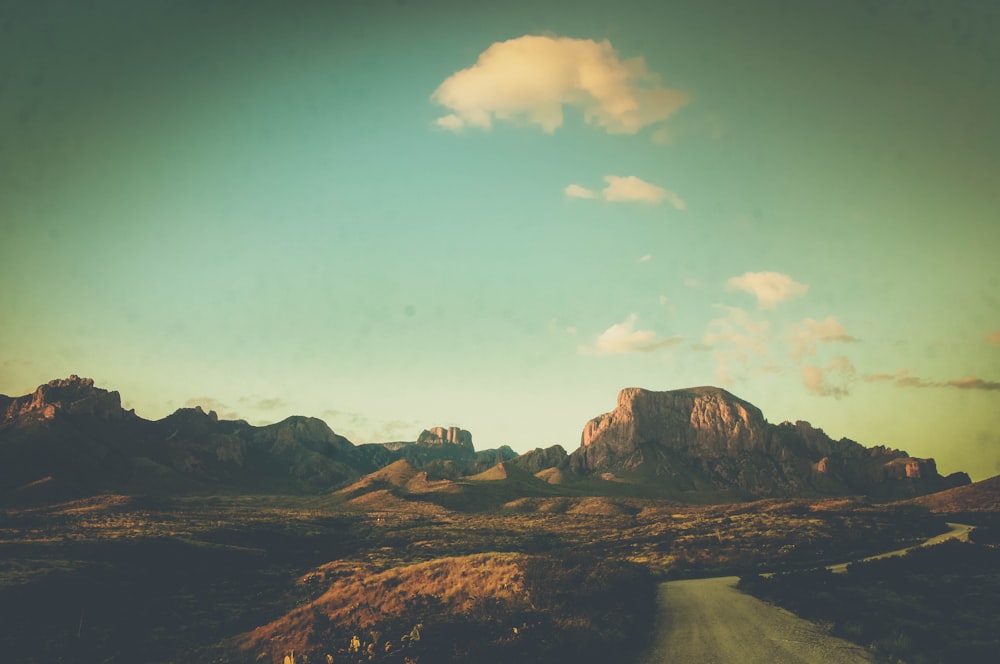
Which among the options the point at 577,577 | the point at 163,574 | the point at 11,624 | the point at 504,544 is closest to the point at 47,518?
the point at 163,574

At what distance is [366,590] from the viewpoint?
28.5m

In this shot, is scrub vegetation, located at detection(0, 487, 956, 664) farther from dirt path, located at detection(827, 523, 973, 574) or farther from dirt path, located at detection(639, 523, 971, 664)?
dirt path, located at detection(827, 523, 973, 574)

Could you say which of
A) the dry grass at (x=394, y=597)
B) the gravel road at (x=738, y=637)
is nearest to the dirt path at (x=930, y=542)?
the gravel road at (x=738, y=637)

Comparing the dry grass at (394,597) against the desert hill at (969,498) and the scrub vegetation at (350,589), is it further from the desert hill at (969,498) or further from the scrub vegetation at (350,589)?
the desert hill at (969,498)

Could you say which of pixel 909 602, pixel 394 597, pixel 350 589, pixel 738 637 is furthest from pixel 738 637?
pixel 350 589

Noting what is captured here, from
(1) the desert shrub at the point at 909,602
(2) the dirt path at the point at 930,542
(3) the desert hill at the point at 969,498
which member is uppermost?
(1) the desert shrub at the point at 909,602

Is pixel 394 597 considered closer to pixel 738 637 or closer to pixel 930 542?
pixel 738 637

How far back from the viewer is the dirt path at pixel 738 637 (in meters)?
14.0

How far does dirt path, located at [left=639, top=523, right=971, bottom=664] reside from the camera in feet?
46.1

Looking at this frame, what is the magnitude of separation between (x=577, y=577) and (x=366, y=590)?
1252cm

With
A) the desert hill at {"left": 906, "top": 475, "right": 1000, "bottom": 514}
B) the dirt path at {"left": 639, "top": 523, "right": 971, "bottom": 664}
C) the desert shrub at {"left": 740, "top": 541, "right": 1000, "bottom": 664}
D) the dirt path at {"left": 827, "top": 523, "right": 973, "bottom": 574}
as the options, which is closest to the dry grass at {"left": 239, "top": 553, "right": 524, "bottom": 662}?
the dirt path at {"left": 639, "top": 523, "right": 971, "bottom": 664}

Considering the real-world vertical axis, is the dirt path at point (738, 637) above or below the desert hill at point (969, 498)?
above

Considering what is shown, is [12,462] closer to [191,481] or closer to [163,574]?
[191,481]

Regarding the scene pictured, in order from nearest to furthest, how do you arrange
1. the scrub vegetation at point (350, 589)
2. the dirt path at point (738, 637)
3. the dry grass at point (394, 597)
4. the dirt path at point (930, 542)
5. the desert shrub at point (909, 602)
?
the dirt path at point (738, 637) → the desert shrub at point (909, 602) → the scrub vegetation at point (350, 589) → the dry grass at point (394, 597) → the dirt path at point (930, 542)
